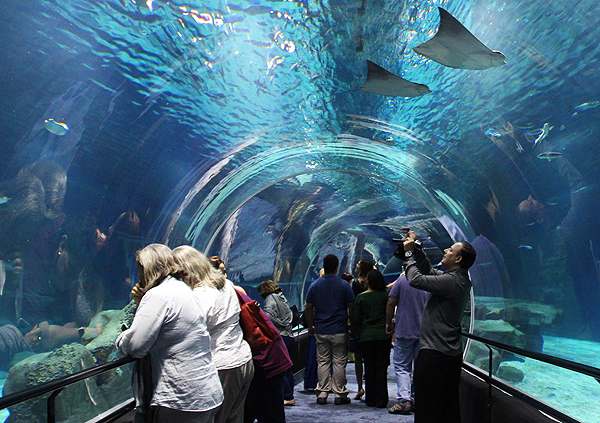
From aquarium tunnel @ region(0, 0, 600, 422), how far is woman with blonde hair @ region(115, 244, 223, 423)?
2.39 meters

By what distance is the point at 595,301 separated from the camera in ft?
30.6

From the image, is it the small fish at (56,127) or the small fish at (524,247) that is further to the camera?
the small fish at (524,247)

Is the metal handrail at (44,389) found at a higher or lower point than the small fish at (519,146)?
lower

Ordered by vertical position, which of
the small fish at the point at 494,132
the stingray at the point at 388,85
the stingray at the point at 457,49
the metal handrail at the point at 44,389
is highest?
the stingray at the point at 388,85

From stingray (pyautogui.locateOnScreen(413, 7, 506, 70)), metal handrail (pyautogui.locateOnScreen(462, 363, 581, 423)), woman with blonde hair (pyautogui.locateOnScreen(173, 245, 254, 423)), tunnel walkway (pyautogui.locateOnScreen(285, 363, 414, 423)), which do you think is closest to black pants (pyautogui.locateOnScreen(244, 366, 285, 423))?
woman with blonde hair (pyautogui.locateOnScreen(173, 245, 254, 423))

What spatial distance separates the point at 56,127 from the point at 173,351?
2926 millimetres

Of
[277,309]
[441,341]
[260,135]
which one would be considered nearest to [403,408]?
[277,309]

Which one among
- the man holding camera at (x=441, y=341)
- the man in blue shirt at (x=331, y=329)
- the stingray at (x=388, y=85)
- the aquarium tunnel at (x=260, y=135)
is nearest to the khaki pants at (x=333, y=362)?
the man in blue shirt at (x=331, y=329)

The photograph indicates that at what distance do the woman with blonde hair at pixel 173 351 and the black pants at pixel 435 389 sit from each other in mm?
1738

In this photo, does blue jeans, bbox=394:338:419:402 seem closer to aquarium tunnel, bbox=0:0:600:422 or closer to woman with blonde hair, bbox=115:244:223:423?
aquarium tunnel, bbox=0:0:600:422

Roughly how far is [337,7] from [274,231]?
822 cm

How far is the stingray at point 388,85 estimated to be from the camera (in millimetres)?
5534

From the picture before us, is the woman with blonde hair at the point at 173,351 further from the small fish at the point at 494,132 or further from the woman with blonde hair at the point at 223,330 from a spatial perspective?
the small fish at the point at 494,132

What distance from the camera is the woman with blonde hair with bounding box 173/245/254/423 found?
3.17m
